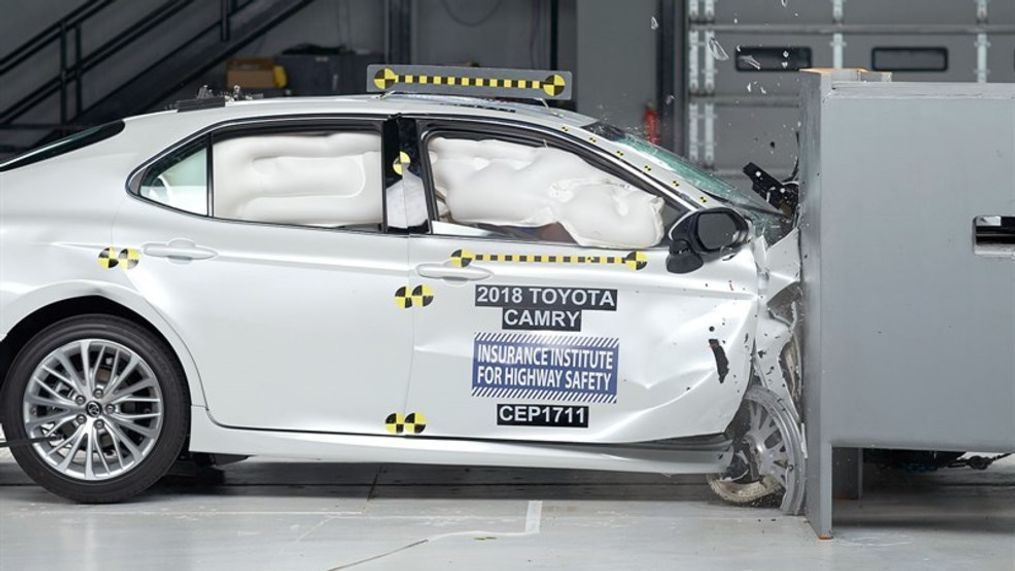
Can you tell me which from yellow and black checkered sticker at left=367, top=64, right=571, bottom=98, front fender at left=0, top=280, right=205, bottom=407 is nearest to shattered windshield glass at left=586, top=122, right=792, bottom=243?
yellow and black checkered sticker at left=367, top=64, right=571, bottom=98

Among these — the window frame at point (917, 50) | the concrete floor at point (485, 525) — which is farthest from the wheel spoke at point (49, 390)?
the window frame at point (917, 50)

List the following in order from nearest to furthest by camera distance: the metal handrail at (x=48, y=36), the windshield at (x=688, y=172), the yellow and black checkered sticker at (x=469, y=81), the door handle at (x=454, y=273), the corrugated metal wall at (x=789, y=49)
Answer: the door handle at (x=454, y=273), the windshield at (x=688, y=172), the yellow and black checkered sticker at (x=469, y=81), the corrugated metal wall at (x=789, y=49), the metal handrail at (x=48, y=36)

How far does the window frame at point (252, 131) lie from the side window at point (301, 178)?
2cm

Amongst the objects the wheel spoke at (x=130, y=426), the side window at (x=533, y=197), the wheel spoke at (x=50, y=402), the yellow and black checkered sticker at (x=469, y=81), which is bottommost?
the wheel spoke at (x=130, y=426)

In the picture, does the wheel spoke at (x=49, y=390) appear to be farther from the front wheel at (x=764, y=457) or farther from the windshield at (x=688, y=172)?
the front wheel at (x=764, y=457)

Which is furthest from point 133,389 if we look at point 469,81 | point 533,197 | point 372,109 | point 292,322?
point 469,81

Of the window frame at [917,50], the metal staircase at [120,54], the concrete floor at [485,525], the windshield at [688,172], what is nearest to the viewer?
Result: the concrete floor at [485,525]

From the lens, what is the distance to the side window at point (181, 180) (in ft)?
24.0

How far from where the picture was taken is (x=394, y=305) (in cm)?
707

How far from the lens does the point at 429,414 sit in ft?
23.3

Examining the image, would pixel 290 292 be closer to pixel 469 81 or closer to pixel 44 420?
pixel 44 420

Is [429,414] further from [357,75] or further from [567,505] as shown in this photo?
[357,75]

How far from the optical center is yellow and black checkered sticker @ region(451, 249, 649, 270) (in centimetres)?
704

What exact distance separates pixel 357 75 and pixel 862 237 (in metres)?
10.6
